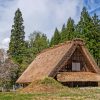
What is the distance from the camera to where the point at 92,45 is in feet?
234

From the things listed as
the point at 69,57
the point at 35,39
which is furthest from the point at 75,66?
the point at 35,39

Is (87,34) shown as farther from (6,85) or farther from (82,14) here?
(6,85)

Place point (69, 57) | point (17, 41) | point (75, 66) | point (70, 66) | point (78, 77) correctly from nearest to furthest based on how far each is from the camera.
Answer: point (78, 77) → point (69, 57) → point (70, 66) → point (75, 66) → point (17, 41)

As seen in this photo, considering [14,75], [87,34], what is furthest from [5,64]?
[87,34]

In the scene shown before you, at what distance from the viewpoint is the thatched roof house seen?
1690 inches

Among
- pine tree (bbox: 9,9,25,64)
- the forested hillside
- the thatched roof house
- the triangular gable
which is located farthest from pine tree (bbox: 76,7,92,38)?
the triangular gable

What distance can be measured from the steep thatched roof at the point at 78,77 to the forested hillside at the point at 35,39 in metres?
24.4

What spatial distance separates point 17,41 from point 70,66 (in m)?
36.7

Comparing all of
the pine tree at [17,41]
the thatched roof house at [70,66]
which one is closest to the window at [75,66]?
the thatched roof house at [70,66]

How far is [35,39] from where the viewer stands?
95.5 m

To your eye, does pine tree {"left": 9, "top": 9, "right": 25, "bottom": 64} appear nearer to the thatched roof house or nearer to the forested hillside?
the forested hillside

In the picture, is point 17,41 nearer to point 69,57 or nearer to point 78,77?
point 69,57

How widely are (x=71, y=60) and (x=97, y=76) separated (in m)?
4.06

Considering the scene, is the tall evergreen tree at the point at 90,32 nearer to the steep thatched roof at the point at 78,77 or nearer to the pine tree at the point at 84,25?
the pine tree at the point at 84,25
